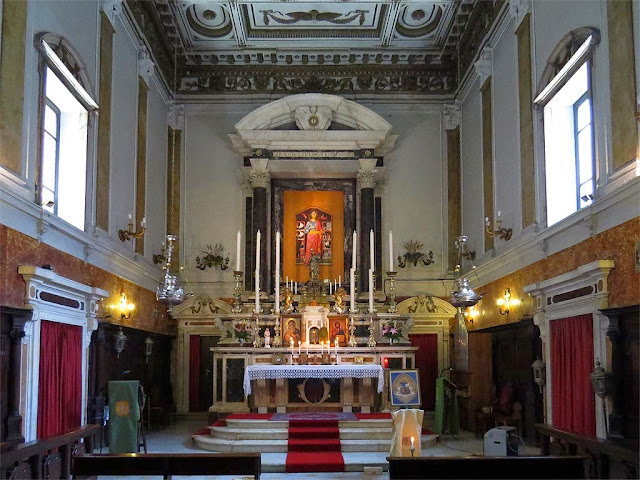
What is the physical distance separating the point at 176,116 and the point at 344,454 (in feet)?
32.5

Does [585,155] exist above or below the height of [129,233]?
above

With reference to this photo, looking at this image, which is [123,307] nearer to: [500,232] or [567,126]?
[500,232]

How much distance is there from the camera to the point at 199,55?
56.9 ft

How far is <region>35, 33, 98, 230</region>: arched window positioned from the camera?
1054 cm

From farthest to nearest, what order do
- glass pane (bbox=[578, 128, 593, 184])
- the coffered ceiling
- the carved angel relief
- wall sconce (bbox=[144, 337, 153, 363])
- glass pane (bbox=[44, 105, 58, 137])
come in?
1. the carved angel relief
2. the coffered ceiling
3. wall sconce (bbox=[144, 337, 153, 363])
4. glass pane (bbox=[44, 105, 58, 137])
5. glass pane (bbox=[578, 128, 593, 184])

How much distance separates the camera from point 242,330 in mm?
13547

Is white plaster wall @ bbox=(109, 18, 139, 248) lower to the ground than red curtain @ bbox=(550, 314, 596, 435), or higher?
higher

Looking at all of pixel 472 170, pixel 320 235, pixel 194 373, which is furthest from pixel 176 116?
pixel 472 170

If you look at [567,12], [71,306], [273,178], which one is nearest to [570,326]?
[567,12]

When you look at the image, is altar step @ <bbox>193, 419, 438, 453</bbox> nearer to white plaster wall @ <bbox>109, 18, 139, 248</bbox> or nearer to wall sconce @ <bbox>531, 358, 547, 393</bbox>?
wall sconce @ <bbox>531, 358, 547, 393</bbox>

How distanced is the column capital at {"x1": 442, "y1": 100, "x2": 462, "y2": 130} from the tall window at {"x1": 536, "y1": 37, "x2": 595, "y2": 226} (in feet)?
20.1

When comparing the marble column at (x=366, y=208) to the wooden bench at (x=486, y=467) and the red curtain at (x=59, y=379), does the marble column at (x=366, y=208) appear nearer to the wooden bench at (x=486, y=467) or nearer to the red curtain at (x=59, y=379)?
the red curtain at (x=59, y=379)

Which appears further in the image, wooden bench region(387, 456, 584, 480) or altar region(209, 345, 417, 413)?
altar region(209, 345, 417, 413)

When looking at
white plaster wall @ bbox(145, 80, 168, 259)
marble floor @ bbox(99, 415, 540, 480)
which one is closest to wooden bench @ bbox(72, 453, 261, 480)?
marble floor @ bbox(99, 415, 540, 480)
